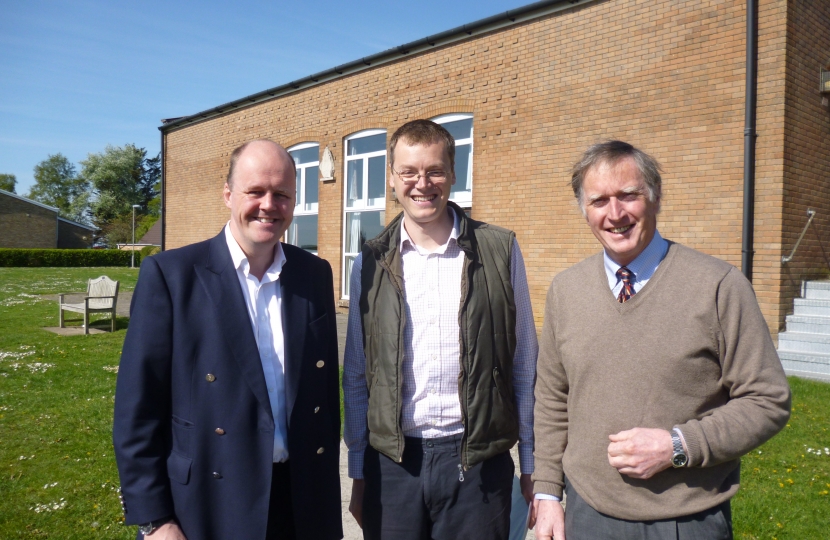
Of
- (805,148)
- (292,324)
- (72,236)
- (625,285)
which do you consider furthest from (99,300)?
(72,236)

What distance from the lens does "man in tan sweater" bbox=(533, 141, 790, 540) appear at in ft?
6.00

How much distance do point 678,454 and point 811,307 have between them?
323 inches

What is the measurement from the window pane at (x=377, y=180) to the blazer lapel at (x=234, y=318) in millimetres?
12231

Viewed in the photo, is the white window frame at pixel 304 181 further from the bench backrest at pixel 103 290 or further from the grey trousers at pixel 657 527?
the grey trousers at pixel 657 527

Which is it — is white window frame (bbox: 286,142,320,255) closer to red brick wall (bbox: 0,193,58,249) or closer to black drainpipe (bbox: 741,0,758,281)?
black drainpipe (bbox: 741,0,758,281)

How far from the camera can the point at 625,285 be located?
2074 millimetres

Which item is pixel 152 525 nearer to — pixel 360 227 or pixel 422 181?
pixel 422 181

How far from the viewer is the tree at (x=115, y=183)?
243ft

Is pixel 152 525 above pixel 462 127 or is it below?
below

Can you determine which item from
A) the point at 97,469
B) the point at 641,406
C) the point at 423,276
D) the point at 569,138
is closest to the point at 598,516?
the point at 641,406

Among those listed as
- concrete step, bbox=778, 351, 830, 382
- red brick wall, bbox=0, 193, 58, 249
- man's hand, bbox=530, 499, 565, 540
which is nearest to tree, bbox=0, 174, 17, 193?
red brick wall, bbox=0, 193, 58, 249

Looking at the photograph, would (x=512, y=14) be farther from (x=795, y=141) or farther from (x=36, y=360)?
(x=36, y=360)

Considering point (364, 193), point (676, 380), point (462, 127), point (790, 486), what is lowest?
point (790, 486)

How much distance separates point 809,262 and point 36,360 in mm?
12023
